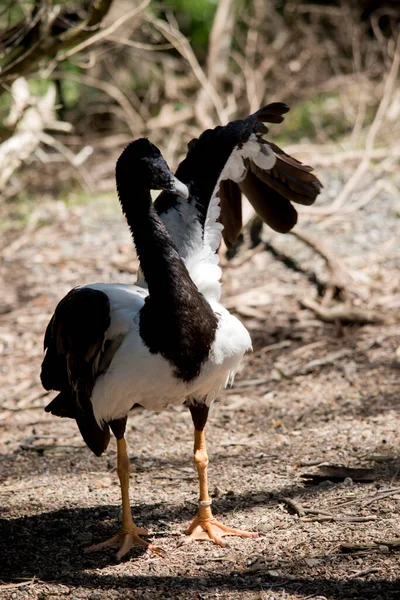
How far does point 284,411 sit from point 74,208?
19.3 feet

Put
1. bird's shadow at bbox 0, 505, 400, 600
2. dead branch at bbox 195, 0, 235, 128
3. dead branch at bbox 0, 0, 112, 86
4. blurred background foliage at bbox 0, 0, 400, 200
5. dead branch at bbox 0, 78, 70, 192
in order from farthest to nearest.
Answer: dead branch at bbox 195, 0, 235, 128 → blurred background foliage at bbox 0, 0, 400, 200 → dead branch at bbox 0, 78, 70, 192 → dead branch at bbox 0, 0, 112, 86 → bird's shadow at bbox 0, 505, 400, 600

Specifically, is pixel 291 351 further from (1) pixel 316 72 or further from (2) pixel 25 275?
(1) pixel 316 72

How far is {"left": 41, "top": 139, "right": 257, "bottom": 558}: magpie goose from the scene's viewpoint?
13.3ft

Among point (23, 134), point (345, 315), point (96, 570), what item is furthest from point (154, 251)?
point (23, 134)

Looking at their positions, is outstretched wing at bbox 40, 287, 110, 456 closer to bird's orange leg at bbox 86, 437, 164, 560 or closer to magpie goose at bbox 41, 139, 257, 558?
magpie goose at bbox 41, 139, 257, 558

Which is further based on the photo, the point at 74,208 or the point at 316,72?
the point at 316,72

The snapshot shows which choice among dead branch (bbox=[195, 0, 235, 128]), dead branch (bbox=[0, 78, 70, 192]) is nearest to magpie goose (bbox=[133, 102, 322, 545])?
dead branch (bbox=[0, 78, 70, 192])

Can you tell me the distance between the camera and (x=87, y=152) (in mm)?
11047

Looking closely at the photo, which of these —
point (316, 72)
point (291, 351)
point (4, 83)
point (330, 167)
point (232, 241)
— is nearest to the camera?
point (232, 241)

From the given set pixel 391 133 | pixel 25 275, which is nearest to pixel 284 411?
pixel 25 275

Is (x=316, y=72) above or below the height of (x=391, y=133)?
above

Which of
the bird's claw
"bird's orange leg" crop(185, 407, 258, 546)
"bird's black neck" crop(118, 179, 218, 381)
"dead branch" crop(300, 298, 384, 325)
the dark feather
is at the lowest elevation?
the bird's claw

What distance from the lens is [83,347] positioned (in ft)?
13.8

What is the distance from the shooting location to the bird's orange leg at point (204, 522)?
4.23 m
